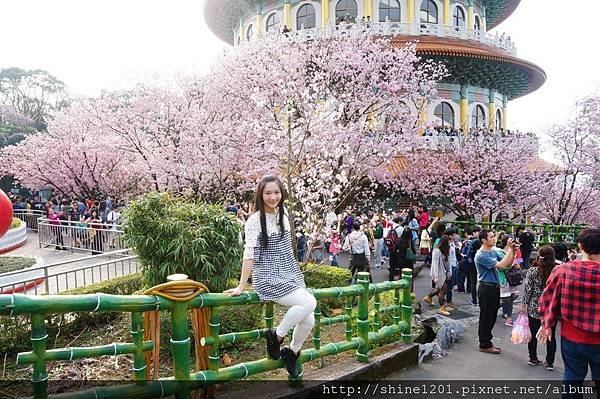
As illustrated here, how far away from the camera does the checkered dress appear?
360 cm

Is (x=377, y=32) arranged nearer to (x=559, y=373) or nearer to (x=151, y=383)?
(x=559, y=373)

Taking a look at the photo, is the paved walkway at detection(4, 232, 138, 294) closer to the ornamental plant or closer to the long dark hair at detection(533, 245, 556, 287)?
the ornamental plant

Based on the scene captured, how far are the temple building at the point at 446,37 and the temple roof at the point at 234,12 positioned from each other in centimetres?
17

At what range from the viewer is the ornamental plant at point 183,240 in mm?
6734

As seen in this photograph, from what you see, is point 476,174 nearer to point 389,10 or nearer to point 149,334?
point 389,10

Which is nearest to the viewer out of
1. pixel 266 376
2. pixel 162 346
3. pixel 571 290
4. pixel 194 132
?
pixel 571 290

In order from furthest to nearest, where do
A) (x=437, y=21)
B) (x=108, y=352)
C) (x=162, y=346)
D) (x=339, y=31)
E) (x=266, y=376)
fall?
(x=437, y=21), (x=339, y=31), (x=162, y=346), (x=266, y=376), (x=108, y=352)

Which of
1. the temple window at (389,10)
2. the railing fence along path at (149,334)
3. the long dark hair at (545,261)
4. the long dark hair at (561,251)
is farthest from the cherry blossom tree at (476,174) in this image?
the railing fence along path at (149,334)

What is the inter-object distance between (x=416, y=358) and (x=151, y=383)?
3.67 m

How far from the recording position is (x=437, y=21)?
86.0 feet

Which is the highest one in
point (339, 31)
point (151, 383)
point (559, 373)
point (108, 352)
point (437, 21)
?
point (437, 21)

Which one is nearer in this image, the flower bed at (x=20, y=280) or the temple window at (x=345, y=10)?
the flower bed at (x=20, y=280)

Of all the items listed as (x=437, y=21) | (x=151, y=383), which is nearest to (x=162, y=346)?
(x=151, y=383)

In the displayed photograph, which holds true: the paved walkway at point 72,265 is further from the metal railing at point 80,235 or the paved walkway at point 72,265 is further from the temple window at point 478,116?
the temple window at point 478,116
